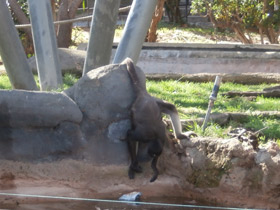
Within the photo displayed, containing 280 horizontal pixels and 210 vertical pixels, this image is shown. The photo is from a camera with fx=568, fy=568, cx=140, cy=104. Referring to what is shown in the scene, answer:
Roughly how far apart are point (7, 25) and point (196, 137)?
3.53 m

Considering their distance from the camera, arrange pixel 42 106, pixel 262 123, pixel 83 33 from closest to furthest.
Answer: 1. pixel 42 106
2. pixel 262 123
3. pixel 83 33

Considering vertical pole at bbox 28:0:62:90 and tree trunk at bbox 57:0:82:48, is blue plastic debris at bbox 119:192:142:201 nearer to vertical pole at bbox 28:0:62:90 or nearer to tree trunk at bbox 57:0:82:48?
vertical pole at bbox 28:0:62:90

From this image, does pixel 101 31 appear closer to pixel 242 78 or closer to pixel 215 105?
pixel 215 105

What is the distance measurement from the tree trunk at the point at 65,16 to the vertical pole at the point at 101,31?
7.27 meters

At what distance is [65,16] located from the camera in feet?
47.1

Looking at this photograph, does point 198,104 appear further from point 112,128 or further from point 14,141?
point 14,141

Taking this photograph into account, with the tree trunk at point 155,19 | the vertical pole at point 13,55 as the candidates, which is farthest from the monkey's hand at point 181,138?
the tree trunk at point 155,19

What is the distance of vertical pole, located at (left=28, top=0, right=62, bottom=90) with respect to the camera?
303 inches

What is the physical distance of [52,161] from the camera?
5.12 meters

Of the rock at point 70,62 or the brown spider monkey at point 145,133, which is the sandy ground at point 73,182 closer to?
the brown spider monkey at point 145,133

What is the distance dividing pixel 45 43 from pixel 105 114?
2932mm

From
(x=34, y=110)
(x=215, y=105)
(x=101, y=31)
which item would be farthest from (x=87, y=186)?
(x=215, y=105)

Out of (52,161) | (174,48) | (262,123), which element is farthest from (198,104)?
(174,48)

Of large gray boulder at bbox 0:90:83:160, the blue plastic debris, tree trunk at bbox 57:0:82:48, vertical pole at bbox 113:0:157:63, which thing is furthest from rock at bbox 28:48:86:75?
the blue plastic debris
